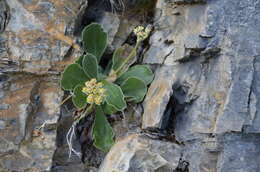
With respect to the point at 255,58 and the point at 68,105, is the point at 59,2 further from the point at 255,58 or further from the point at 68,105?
the point at 255,58

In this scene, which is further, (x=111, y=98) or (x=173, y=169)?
(x=111, y=98)

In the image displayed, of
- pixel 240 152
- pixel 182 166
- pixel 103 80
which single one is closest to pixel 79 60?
pixel 103 80

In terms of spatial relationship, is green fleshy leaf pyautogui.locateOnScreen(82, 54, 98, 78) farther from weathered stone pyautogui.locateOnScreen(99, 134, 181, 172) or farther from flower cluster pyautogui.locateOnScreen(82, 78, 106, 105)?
weathered stone pyautogui.locateOnScreen(99, 134, 181, 172)

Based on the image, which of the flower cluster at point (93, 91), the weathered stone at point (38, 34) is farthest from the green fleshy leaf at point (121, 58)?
the flower cluster at point (93, 91)

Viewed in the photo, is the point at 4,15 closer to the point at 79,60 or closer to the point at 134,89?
the point at 79,60

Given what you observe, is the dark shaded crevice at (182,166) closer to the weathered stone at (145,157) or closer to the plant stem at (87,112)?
the weathered stone at (145,157)

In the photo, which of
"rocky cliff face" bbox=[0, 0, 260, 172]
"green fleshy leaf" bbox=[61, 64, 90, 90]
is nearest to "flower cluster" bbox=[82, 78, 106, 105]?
"green fleshy leaf" bbox=[61, 64, 90, 90]

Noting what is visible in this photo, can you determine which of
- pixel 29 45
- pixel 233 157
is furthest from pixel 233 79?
pixel 29 45
